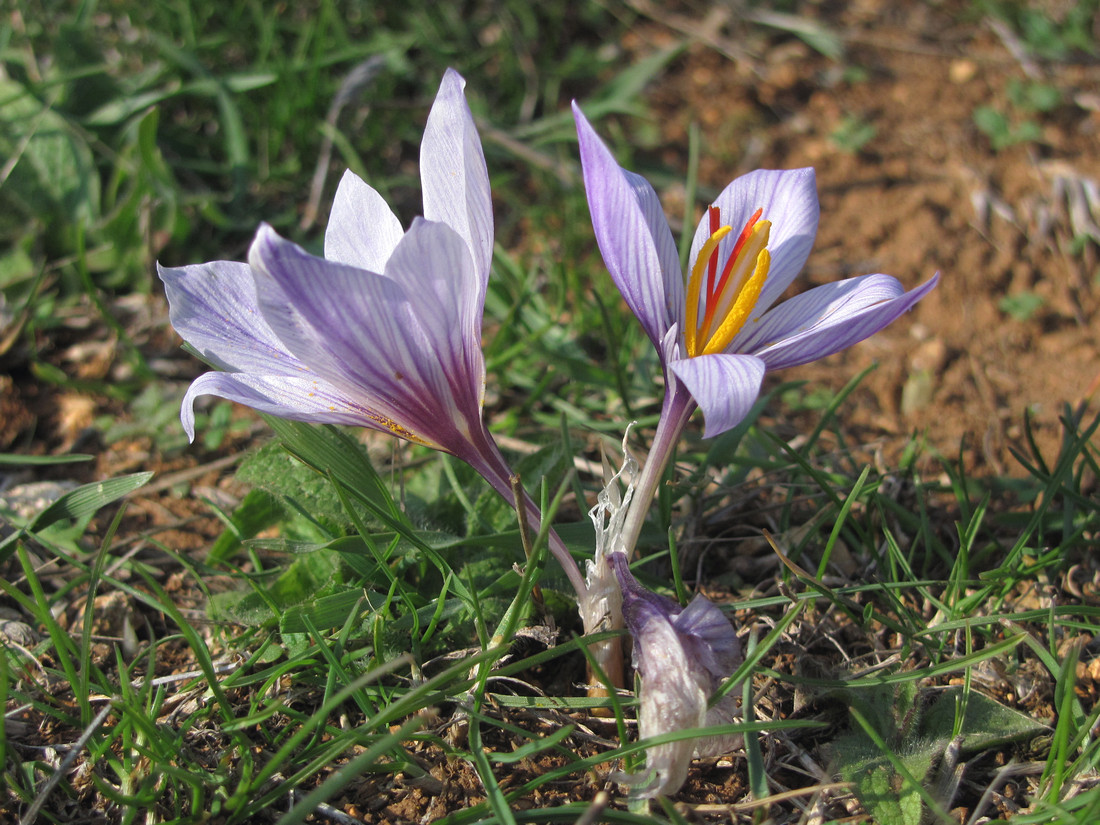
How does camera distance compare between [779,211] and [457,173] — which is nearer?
[457,173]

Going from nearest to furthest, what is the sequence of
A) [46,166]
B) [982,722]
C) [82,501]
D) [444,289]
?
[444,289]
[982,722]
[82,501]
[46,166]

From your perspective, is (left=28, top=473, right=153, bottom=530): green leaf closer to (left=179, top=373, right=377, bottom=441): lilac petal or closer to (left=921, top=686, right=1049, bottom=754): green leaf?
(left=179, top=373, right=377, bottom=441): lilac petal

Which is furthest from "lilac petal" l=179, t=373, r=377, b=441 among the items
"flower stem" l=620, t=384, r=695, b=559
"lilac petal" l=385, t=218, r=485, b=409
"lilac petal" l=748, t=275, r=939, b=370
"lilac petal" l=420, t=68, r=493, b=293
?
"lilac petal" l=748, t=275, r=939, b=370

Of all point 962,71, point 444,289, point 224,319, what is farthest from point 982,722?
point 962,71

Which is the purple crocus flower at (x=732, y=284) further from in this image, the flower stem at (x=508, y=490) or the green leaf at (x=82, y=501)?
the green leaf at (x=82, y=501)

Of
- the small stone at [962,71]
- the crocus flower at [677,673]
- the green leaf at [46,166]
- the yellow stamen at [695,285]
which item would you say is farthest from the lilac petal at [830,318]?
the small stone at [962,71]

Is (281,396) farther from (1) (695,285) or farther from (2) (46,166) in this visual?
(2) (46,166)
